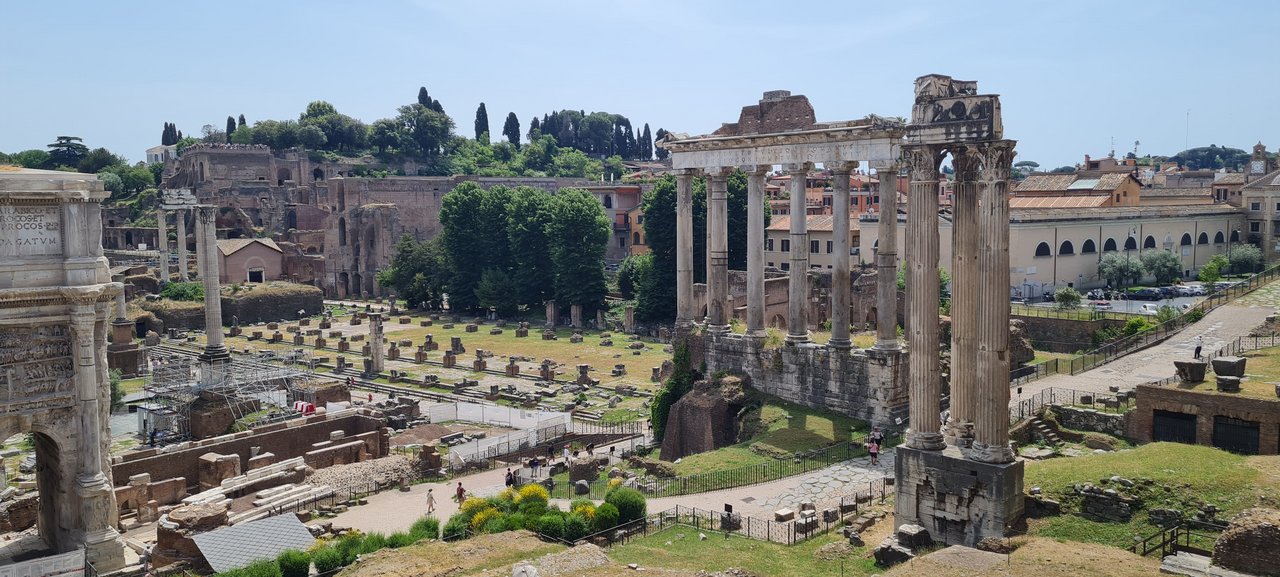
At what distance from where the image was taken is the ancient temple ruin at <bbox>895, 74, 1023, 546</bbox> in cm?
1680

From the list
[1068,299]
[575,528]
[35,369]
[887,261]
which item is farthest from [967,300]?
[1068,299]

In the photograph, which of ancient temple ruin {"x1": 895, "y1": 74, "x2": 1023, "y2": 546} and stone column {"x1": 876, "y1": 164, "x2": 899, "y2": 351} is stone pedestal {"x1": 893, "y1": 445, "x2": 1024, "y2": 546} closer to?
ancient temple ruin {"x1": 895, "y1": 74, "x2": 1023, "y2": 546}

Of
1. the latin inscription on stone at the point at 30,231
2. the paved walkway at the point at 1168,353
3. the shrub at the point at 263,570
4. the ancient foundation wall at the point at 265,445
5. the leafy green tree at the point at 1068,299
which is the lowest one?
the ancient foundation wall at the point at 265,445

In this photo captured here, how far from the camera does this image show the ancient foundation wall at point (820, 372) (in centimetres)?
2672

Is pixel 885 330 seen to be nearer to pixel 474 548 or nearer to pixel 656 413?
pixel 656 413

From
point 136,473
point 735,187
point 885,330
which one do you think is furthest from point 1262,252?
point 136,473

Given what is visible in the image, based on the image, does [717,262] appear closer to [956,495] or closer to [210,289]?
[956,495]

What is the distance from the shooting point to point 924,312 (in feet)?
59.6

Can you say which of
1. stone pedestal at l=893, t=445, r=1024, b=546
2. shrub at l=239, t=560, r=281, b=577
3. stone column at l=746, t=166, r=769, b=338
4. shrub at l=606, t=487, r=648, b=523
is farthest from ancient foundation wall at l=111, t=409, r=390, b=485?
stone pedestal at l=893, t=445, r=1024, b=546

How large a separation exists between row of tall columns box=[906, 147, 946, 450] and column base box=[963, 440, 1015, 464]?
2.90 feet

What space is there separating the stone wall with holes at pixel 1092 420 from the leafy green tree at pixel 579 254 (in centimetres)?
3982

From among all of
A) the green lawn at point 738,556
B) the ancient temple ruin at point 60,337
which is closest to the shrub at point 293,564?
the ancient temple ruin at point 60,337

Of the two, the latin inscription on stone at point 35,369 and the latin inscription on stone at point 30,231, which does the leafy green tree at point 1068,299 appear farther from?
the latin inscription on stone at point 30,231

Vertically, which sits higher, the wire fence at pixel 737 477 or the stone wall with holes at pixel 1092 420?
the stone wall with holes at pixel 1092 420
